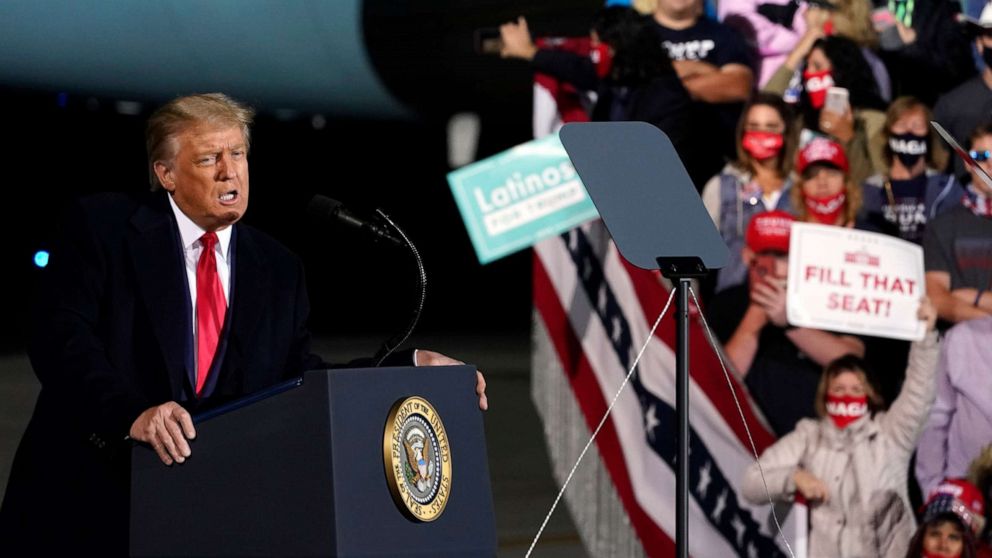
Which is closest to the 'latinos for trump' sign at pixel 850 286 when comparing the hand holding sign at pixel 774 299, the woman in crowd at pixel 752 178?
the hand holding sign at pixel 774 299

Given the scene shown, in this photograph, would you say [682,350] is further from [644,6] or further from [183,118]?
[644,6]

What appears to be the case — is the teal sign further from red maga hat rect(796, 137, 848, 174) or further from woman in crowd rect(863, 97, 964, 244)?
woman in crowd rect(863, 97, 964, 244)

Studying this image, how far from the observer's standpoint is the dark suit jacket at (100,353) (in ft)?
6.10

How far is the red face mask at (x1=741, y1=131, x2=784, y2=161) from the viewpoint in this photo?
12.5ft

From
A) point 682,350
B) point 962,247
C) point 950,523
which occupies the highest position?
point 682,350

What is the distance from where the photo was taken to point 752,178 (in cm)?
380

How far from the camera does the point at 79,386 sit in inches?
70.9

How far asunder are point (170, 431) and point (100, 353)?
20 cm

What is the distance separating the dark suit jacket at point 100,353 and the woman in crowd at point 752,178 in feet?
6.76

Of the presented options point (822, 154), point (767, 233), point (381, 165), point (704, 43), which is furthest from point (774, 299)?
point (381, 165)

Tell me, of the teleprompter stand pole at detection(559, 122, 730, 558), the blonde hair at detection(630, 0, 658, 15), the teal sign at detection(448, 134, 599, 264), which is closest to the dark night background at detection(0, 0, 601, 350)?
the teal sign at detection(448, 134, 599, 264)

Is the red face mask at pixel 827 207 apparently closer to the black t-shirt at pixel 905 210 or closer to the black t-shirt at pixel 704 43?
the black t-shirt at pixel 905 210

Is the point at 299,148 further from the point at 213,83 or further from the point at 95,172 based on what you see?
the point at 95,172

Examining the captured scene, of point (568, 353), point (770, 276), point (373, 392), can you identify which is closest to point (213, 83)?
point (568, 353)
